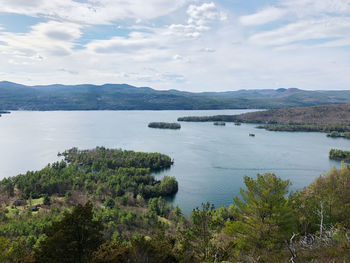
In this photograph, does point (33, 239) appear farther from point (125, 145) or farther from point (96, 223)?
point (125, 145)

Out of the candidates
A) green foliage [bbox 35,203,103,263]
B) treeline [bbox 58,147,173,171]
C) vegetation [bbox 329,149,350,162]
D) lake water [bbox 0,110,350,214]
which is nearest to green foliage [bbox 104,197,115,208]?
lake water [bbox 0,110,350,214]

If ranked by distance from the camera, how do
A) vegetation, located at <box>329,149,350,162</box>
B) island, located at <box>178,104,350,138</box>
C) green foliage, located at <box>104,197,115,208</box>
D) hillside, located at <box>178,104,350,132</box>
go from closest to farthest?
1. green foliage, located at <box>104,197,115,208</box>
2. vegetation, located at <box>329,149,350,162</box>
3. island, located at <box>178,104,350,138</box>
4. hillside, located at <box>178,104,350,132</box>

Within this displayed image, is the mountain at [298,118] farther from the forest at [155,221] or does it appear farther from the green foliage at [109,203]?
the green foliage at [109,203]

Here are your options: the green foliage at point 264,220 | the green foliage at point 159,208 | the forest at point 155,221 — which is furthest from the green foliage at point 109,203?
A: the green foliage at point 264,220

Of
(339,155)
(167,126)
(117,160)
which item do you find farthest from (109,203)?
(167,126)

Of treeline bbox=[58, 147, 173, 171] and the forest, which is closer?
the forest

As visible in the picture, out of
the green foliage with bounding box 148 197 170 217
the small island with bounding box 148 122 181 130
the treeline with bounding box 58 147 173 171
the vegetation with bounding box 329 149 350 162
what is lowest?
the green foliage with bounding box 148 197 170 217

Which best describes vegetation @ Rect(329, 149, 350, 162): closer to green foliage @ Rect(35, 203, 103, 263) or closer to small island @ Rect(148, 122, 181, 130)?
small island @ Rect(148, 122, 181, 130)
